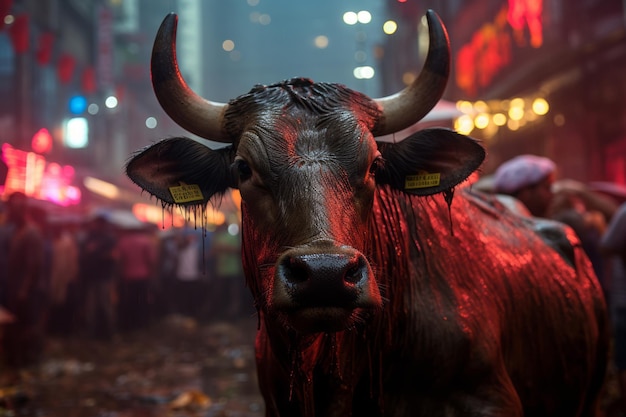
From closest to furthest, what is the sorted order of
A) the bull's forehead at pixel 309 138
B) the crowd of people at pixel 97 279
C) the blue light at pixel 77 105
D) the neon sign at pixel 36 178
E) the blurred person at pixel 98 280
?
the bull's forehead at pixel 309 138 < the crowd of people at pixel 97 279 < the blurred person at pixel 98 280 < the neon sign at pixel 36 178 < the blue light at pixel 77 105

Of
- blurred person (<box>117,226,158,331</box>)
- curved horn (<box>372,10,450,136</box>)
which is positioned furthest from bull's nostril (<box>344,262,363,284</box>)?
blurred person (<box>117,226,158,331</box>)

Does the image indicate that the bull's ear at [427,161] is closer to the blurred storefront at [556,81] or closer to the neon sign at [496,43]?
the blurred storefront at [556,81]

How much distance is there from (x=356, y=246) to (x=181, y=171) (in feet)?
3.70

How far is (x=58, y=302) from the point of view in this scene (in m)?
14.7

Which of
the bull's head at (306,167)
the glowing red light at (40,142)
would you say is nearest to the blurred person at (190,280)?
the glowing red light at (40,142)

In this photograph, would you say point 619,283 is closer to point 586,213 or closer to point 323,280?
point 586,213

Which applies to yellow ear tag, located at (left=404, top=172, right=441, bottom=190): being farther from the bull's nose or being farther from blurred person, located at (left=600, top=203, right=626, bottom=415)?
blurred person, located at (left=600, top=203, right=626, bottom=415)

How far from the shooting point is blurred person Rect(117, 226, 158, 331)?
15.5 metres

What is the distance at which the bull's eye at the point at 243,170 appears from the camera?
3221 mm

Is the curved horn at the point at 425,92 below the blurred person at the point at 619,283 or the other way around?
the other way around

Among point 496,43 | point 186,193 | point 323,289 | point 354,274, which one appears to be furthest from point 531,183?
point 496,43

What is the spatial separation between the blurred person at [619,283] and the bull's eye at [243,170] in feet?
14.1

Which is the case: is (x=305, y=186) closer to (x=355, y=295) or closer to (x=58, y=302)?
(x=355, y=295)

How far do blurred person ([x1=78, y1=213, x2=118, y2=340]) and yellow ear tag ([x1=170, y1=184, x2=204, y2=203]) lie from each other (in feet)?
38.1
